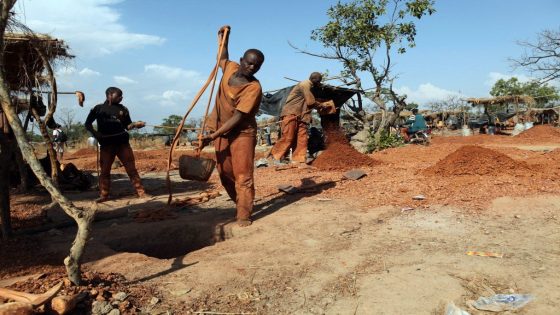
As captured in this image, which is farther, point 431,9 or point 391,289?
point 431,9

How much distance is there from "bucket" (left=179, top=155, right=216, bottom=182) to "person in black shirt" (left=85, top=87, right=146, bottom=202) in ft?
6.47

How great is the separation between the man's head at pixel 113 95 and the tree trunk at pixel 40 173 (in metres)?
3.81

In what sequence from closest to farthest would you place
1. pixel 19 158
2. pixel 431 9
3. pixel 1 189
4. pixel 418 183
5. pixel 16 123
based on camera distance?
1. pixel 16 123
2. pixel 1 189
3. pixel 418 183
4. pixel 19 158
5. pixel 431 9

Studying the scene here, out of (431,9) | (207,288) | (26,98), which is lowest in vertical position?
(207,288)

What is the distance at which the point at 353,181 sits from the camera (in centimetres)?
691

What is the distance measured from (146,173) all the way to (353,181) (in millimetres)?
6713

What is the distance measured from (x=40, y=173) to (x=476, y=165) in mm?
5714

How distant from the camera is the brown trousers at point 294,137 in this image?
8.95 meters

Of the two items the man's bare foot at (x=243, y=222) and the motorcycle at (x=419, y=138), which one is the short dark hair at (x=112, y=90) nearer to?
the man's bare foot at (x=243, y=222)

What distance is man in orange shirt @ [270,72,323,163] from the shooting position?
28.8 ft

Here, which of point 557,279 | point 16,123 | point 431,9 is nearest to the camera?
point 16,123

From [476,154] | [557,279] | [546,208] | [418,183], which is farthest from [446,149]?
[557,279]

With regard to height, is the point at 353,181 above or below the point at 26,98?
below

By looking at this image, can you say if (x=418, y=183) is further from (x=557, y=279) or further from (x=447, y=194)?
(x=557, y=279)
